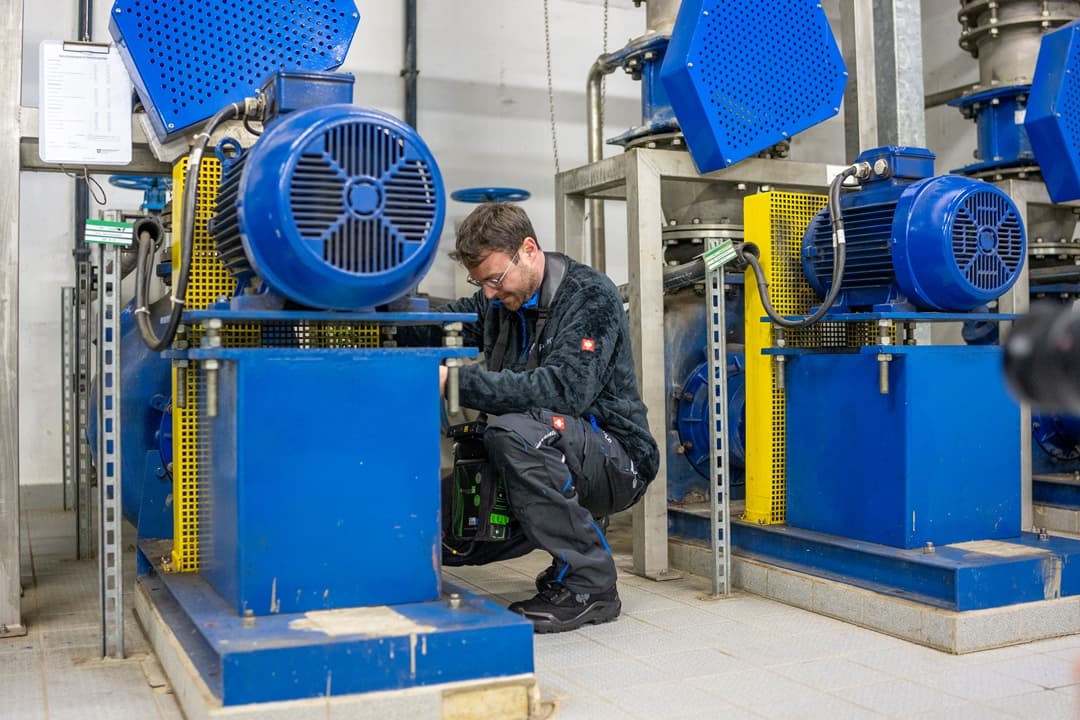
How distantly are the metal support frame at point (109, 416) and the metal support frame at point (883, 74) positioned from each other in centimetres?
264

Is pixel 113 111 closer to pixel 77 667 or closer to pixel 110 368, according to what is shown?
pixel 110 368

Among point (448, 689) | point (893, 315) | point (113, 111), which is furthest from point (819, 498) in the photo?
point (113, 111)

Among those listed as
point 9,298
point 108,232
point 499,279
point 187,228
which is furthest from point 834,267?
point 9,298

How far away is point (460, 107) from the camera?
19.2ft

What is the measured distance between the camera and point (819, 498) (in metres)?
3.20

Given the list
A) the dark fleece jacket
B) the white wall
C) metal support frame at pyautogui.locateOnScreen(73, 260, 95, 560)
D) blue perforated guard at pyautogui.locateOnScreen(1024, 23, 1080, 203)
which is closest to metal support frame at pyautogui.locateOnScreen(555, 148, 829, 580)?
the dark fleece jacket

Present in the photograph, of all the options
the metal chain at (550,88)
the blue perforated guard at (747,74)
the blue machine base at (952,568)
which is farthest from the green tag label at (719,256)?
the metal chain at (550,88)

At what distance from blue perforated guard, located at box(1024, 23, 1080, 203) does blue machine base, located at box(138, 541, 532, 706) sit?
116 inches

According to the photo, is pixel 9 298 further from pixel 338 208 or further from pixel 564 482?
pixel 564 482

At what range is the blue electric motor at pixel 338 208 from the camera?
204 cm

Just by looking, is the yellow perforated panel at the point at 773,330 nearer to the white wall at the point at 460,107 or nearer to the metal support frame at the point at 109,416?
the metal support frame at the point at 109,416

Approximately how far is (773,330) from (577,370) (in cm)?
85

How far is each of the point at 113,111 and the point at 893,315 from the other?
217 cm

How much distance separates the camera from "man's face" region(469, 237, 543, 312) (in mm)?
2877
